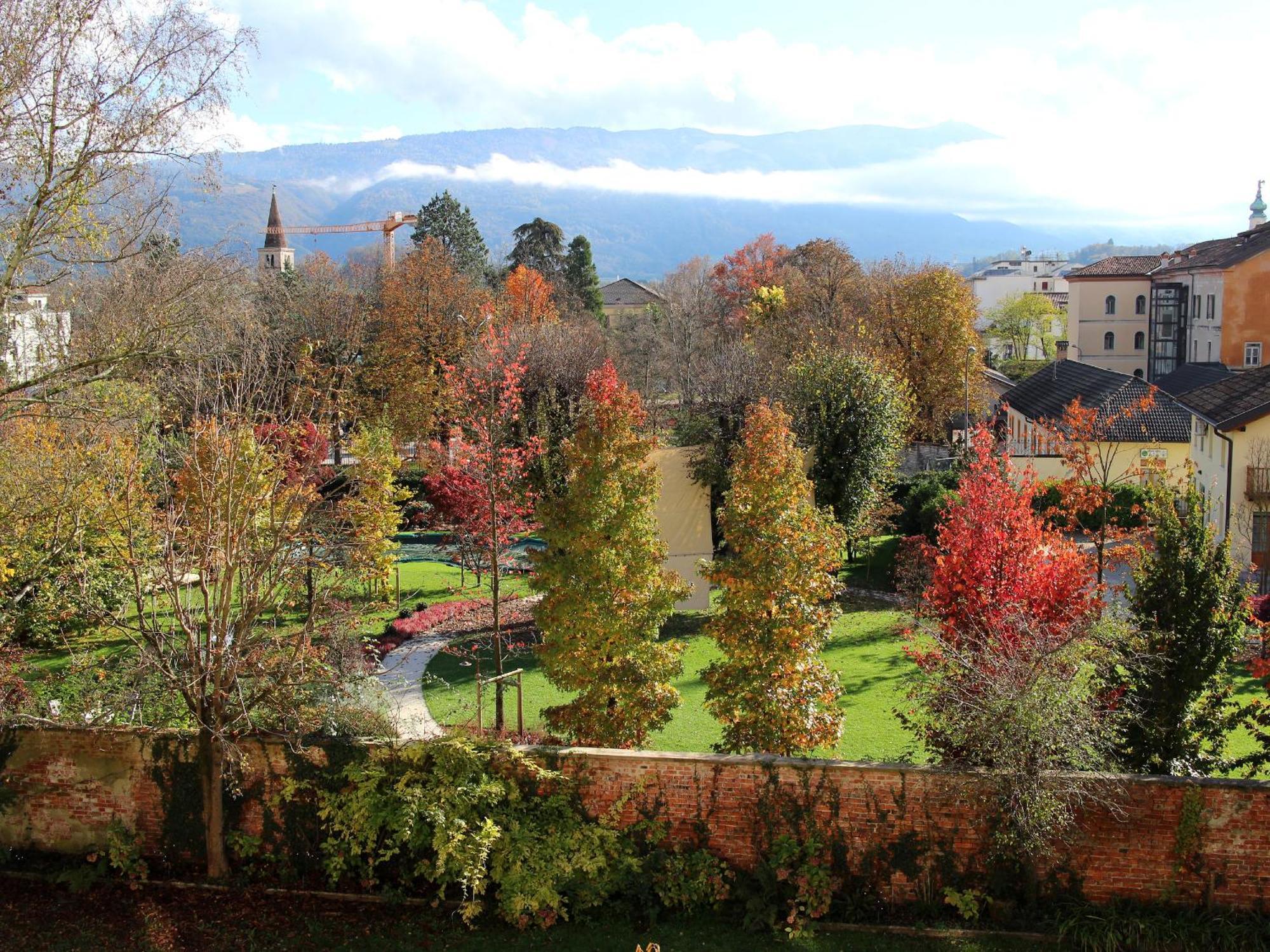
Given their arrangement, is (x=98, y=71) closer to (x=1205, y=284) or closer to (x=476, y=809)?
(x=476, y=809)

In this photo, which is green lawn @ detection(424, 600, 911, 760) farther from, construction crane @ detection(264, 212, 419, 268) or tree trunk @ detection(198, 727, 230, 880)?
construction crane @ detection(264, 212, 419, 268)

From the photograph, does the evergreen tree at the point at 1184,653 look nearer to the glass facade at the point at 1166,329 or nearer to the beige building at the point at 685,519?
the beige building at the point at 685,519

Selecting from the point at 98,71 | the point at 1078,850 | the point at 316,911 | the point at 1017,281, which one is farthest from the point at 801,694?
the point at 1017,281

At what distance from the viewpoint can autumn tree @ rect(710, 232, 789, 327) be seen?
67.8m

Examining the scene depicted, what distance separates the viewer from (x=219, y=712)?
11625 mm

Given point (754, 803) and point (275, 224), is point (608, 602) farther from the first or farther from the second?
point (275, 224)

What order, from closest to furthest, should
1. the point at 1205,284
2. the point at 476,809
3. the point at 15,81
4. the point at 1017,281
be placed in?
the point at 15,81
the point at 476,809
the point at 1205,284
the point at 1017,281

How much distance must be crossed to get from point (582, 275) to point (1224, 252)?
37.8 meters

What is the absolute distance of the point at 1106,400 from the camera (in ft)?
112

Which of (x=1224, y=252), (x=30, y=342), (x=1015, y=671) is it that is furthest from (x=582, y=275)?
(x=1015, y=671)

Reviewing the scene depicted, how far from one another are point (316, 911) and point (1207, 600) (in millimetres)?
10180

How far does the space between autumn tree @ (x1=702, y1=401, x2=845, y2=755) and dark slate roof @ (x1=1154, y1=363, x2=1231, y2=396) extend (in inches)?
1085

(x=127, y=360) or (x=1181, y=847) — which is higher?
(x=127, y=360)

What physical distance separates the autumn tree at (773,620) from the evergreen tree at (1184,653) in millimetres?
3592
